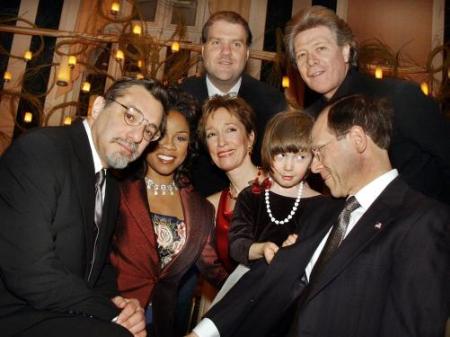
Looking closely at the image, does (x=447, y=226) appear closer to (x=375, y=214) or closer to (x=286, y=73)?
(x=375, y=214)

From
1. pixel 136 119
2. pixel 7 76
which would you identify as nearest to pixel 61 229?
pixel 136 119

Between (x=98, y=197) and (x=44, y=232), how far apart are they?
0.56 meters

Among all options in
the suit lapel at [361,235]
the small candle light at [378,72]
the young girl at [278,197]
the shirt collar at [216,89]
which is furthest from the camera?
the small candle light at [378,72]

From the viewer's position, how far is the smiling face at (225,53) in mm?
3627

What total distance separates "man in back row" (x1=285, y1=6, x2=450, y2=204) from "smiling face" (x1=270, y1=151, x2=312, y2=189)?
0.39 m

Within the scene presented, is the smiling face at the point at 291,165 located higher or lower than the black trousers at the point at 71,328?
higher

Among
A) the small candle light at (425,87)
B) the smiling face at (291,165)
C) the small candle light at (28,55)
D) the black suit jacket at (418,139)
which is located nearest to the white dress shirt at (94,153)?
the smiling face at (291,165)

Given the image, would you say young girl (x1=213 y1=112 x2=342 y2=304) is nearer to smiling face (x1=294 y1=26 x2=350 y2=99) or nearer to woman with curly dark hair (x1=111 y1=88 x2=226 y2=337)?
smiling face (x1=294 y1=26 x2=350 y2=99)

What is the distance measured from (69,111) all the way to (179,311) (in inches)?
222

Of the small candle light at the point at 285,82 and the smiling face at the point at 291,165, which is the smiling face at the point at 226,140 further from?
the small candle light at the point at 285,82

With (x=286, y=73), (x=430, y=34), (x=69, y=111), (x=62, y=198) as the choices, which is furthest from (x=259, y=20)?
(x=62, y=198)

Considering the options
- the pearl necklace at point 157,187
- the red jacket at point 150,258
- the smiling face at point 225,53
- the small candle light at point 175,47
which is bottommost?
the red jacket at point 150,258

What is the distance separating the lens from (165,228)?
311cm

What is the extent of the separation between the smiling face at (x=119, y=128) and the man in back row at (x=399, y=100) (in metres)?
1.05
